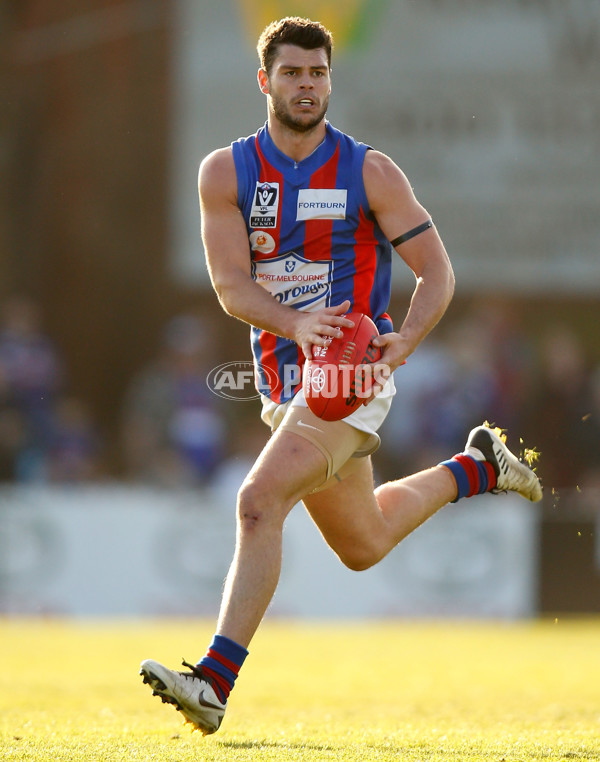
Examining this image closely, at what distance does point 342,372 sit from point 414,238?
698 millimetres

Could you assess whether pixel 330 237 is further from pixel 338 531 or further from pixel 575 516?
pixel 575 516

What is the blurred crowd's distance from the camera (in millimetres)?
12359

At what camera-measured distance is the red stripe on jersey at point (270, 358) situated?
5.33 metres

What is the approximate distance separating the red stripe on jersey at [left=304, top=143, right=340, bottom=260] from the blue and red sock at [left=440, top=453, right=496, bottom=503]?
4.06ft

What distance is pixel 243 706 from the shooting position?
22.2 ft

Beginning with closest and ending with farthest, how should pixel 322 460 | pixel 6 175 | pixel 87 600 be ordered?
pixel 322 460 → pixel 87 600 → pixel 6 175

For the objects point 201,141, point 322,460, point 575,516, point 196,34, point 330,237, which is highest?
point 196,34

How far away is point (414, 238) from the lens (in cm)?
521

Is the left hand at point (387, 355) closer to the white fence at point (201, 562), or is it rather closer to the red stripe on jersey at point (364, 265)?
the red stripe on jersey at point (364, 265)

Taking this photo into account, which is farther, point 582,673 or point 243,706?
point 582,673

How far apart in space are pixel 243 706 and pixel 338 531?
1766mm

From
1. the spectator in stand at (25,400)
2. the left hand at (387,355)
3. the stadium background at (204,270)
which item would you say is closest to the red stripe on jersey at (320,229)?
the left hand at (387,355)

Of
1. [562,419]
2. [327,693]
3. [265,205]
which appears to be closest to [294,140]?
[265,205]

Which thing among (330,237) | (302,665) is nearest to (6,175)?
(302,665)
